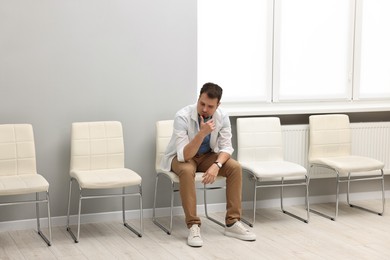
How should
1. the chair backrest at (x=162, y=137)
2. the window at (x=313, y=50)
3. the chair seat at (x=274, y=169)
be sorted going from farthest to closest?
the window at (x=313, y=50), the chair backrest at (x=162, y=137), the chair seat at (x=274, y=169)

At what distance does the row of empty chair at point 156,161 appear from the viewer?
4.65 m

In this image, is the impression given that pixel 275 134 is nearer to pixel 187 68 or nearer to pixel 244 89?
pixel 244 89

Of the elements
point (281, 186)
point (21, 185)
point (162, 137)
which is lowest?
point (281, 186)

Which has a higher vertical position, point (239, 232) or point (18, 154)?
point (18, 154)

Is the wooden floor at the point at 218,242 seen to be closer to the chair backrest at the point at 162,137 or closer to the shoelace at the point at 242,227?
the shoelace at the point at 242,227

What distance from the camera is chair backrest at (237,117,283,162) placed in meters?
5.39

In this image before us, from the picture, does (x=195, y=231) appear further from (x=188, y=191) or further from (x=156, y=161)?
(x=156, y=161)

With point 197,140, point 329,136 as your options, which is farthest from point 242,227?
point 329,136

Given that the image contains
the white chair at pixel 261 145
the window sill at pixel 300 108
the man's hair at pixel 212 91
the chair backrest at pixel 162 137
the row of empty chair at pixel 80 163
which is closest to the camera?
the row of empty chair at pixel 80 163

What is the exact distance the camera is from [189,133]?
4.84 m

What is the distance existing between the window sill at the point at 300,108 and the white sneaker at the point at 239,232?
107 cm

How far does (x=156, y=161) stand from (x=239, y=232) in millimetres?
886

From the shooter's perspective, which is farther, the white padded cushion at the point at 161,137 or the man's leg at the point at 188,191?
the white padded cushion at the point at 161,137

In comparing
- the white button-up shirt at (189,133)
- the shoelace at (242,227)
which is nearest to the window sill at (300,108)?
the white button-up shirt at (189,133)
